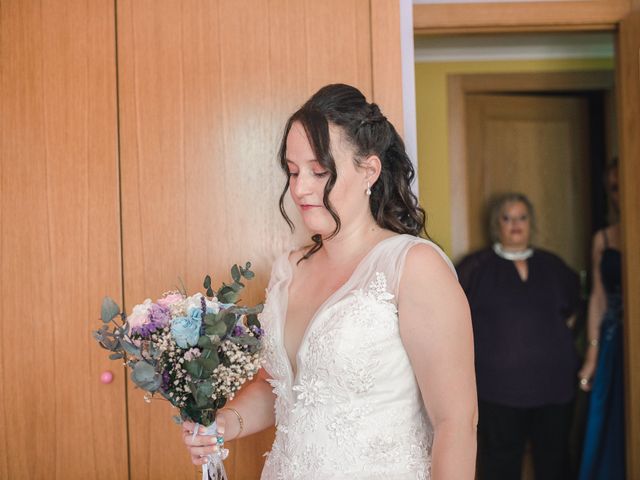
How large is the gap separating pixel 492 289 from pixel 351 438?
7.22 ft

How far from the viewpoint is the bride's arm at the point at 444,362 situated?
4.81 feet

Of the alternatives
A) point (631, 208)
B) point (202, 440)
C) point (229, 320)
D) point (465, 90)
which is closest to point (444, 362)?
point (229, 320)

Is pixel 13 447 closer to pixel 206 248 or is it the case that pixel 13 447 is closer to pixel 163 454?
pixel 163 454

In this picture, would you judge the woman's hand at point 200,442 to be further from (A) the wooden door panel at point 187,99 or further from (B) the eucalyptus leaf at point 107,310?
(A) the wooden door panel at point 187,99

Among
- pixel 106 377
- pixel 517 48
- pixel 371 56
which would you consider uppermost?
pixel 517 48

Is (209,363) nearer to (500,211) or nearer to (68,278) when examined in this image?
(68,278)

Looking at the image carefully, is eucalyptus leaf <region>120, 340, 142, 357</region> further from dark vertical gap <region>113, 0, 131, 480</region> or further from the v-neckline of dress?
dark vertical gap <region>113, 0, 131, 480</region>

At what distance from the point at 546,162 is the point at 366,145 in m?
2.88

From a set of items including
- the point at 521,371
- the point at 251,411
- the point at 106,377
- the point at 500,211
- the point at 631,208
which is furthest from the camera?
the point at 500,211

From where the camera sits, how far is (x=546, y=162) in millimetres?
4234

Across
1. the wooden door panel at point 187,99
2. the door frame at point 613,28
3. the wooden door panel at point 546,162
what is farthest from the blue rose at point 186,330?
the wooden door panel at point 546,162

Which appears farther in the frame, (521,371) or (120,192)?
(521,371)

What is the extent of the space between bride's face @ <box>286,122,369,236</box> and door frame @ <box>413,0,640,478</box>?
150 cm

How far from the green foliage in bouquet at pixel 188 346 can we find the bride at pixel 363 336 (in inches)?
5.3
